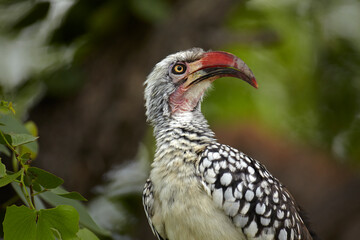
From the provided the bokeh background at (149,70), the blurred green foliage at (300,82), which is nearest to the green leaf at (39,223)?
the bokeh background at (149,70)

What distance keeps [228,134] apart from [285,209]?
15.0 ft

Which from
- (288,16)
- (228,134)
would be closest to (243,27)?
(288,16)

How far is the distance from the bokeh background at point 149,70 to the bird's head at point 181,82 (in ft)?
5.17

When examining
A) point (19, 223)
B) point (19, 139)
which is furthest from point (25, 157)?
point (19, 223)

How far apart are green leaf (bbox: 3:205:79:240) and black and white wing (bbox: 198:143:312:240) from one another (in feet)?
4.32

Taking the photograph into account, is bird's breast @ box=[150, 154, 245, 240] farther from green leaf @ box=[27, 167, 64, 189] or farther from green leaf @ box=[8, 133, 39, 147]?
green leaf @ box=[8, 133, 39, 147]

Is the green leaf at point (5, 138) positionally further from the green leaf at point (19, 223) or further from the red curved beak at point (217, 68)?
the red curved beak at point (217, 68)

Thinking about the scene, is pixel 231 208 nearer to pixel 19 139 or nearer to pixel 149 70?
pixel 19 139

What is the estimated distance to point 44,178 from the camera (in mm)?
2562

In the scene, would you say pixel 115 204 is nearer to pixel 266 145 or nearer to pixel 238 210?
pixel 266 145

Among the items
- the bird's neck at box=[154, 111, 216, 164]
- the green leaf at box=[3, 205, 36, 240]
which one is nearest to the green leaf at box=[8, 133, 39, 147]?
the green leaf at box=[3, 205, 36, 240]

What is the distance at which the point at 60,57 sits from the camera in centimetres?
683

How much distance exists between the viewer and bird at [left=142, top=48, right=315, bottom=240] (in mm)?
3625

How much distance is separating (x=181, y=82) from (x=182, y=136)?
1.87 feet
